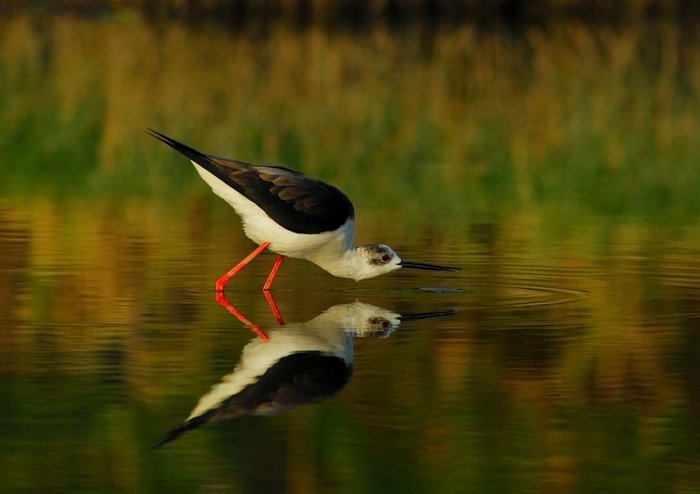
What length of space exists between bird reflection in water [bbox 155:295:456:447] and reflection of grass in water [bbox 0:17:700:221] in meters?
4.00

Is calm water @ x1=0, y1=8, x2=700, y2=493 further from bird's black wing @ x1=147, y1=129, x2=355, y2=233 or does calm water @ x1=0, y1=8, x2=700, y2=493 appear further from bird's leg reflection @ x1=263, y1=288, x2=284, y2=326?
bird's black wing @ x1=147, y1=129, x2=355, y2=233

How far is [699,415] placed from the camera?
20.7ft

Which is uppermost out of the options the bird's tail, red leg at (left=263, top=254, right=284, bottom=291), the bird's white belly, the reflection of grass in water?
the reflection of grass in water

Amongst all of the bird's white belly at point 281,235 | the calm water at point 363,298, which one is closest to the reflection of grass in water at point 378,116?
the calm water at point 363,298

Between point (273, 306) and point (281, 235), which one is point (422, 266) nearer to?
point (281, 235)

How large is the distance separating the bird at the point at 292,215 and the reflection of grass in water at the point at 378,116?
316 cm

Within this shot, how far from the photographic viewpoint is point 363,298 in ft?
29.4

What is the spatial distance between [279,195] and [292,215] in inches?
4.9

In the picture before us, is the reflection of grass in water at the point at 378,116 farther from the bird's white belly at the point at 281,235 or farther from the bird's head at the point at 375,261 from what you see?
the bird's white belly at the point at 281,235

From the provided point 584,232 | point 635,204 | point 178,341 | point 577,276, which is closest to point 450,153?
→ point 635,204

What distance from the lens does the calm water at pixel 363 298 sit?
5.70 m

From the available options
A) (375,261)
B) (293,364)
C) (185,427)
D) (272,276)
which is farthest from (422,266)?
(185,427)

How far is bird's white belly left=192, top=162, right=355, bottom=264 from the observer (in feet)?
28.8

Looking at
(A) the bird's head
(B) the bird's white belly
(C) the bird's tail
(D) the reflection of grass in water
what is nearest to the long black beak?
(A) the bird's head
